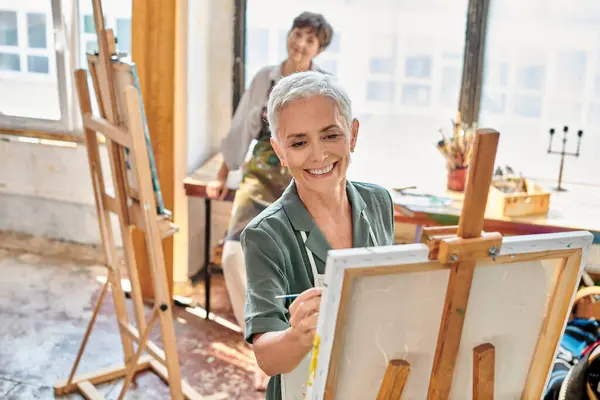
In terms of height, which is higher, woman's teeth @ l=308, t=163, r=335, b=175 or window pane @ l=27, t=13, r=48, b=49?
window pane @ l=27, t=13, r=48, b=49

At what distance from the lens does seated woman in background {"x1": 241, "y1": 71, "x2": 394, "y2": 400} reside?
4.11 ft

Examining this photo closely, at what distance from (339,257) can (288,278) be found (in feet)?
1.15

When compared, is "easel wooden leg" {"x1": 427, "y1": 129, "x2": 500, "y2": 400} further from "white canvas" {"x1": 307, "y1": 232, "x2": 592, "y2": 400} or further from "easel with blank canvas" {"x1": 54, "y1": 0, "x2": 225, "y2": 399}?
"easel with blank canvas" {"x1": 54, "y1": 0, "x2": 225, "y2": 399}

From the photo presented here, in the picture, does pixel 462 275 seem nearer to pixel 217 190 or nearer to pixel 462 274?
pixel 462 274

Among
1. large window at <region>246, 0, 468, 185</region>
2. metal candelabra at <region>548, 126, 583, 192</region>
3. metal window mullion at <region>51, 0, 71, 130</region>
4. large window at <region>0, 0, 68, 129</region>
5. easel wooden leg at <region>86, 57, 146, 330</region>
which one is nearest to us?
easel wooden leg at <region>86, 57, 146, 330</region>

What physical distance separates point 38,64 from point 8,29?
0.92ft

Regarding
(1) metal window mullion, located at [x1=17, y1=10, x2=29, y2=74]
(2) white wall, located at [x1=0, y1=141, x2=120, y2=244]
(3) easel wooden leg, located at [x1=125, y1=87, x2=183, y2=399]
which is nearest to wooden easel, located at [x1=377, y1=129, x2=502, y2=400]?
(3) easel wooden leg, located at [x1=125, y1=87, x2=183, y2=399]

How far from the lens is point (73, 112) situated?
13.8ft

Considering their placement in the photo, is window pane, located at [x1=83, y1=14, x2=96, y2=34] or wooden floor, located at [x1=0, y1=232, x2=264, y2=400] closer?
wooden floor, located at [x1=0, y1=232, x2=264, y2=400]

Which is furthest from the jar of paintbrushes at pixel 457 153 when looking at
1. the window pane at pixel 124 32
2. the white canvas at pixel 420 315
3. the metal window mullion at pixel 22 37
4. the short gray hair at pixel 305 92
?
the metal window mullion at pixel 22 37

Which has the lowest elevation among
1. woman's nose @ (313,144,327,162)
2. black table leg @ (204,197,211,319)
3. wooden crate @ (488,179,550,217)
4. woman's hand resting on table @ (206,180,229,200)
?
black table leg @ (204,197,211,319)

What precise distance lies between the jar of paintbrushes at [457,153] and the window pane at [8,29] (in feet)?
8.54

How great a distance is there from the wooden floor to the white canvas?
1.88 meters

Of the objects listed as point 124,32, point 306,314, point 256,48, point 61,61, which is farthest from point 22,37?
point 306,314
